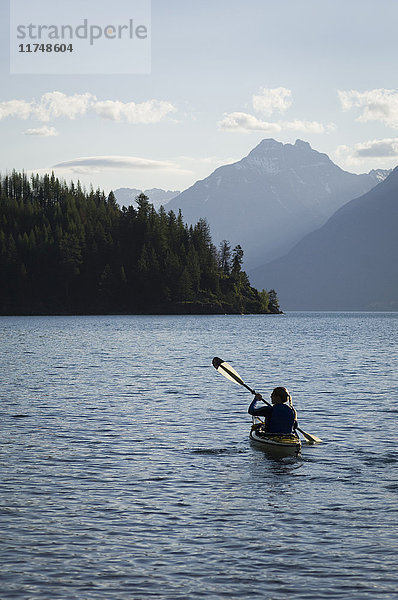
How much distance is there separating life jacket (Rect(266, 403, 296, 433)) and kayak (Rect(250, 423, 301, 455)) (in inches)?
7.7

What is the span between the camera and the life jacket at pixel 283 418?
2812cm

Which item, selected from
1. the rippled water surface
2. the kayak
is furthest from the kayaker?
the rippled water surface

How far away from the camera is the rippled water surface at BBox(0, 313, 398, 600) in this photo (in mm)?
15453

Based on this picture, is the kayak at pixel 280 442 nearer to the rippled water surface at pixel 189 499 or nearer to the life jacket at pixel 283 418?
the life jacket at pixel 283 418

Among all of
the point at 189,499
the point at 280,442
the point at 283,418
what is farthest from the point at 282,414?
the point at 189,499

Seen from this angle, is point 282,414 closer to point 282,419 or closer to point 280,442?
point 282,419

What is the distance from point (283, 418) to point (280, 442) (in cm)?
90

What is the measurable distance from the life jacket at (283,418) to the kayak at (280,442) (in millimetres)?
195

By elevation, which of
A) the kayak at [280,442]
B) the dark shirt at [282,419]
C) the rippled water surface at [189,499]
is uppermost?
the dark shirt at [282,419]

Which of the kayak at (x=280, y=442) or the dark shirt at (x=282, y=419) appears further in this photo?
the dark shirt at (x=282, y=419)

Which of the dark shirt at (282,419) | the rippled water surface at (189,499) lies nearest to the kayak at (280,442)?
the dark shirt at (282,419)

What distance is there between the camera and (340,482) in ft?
78.0

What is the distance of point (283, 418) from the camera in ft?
92.4

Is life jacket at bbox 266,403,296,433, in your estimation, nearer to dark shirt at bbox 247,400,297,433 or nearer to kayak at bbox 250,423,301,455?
dark shirt at bbox 247,400,297,433
